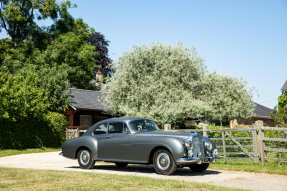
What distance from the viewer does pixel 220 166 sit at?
11227 mm

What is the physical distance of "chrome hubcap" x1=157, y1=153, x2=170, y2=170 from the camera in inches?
366

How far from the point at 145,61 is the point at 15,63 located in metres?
16.4

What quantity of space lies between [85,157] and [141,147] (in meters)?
2.39

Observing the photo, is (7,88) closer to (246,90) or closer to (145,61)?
(145,61)

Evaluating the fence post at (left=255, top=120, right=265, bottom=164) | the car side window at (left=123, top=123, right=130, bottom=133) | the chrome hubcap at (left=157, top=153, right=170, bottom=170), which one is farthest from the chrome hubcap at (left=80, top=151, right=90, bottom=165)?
the fence post at (left=255, top=120, right=265, bottom=164)

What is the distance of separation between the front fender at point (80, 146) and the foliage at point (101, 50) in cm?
4418

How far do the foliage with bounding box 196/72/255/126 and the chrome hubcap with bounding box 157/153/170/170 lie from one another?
42.3 ft

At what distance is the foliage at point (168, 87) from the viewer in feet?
64.3

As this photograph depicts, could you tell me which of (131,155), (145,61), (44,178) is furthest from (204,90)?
(44,178)

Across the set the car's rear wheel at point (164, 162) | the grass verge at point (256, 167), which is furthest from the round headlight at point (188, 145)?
the grass verge at point (256, 167)

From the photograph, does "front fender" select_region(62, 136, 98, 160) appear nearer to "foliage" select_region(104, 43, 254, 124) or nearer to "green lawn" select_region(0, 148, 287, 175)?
"green lawn" select_region(0, 148, 287, 175)

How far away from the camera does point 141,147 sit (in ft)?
→ 32.2

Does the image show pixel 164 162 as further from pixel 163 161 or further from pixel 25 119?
pixel 25 119

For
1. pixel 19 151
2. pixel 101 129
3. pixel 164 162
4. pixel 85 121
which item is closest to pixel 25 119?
pixel 19 151
